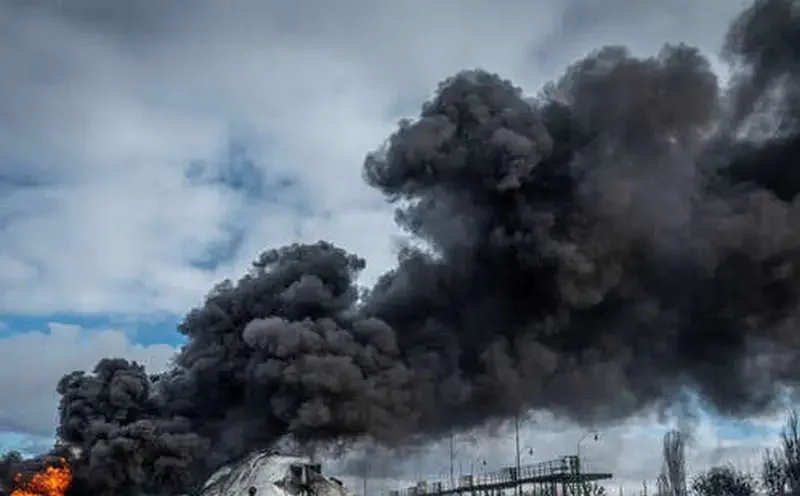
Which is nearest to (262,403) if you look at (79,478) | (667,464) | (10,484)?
(79,478)

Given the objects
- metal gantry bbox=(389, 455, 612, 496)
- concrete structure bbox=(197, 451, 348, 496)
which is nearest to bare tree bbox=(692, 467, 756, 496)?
A: metal gantry bbox=(389, 455, 612, 496)

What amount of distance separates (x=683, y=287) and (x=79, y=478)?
47067 mm

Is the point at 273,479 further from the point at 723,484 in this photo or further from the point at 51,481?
the point at 723,484

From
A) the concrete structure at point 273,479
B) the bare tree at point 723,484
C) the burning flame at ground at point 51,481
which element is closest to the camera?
the concrete structure at point 273,479

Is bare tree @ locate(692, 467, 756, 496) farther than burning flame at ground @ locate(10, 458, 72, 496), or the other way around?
bare tree @ locate(692, 467, 756, 496)

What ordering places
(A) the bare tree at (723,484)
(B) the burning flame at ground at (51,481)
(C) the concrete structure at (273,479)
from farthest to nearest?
1. (A) the bare tree at (723,484)
2. (B) the burning flame at ground at (51,481)
3. (C) the concrete structure at (273,479)

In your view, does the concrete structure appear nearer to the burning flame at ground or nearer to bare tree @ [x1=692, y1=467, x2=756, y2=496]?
the burning flame at ground

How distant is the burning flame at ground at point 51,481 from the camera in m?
Result: 63.0

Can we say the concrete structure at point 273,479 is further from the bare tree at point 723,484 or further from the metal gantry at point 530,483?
the bare tree at point 723,484

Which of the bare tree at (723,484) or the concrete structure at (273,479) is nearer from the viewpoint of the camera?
the concrete structure at (273,479)

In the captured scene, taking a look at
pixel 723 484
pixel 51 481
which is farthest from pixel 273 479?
pixel 723 484

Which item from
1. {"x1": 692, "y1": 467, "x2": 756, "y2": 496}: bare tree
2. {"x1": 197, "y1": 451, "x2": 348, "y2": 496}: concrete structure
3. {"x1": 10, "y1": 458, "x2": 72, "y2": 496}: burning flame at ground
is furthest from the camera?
{"x1": 692, "y1": 467, "x2": 756, "y2": 496}: bare tree

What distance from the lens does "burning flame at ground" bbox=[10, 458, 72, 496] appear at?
63000 millimetres

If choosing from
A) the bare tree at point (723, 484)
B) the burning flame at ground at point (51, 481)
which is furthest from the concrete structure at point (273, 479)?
the bare tree at point (723, 484)
